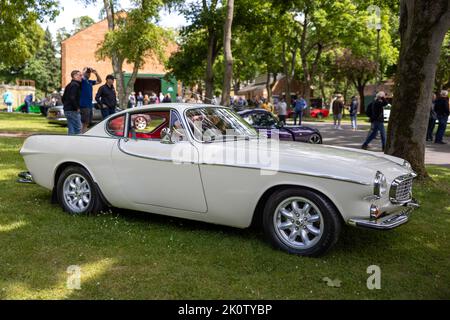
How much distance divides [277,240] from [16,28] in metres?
24.5

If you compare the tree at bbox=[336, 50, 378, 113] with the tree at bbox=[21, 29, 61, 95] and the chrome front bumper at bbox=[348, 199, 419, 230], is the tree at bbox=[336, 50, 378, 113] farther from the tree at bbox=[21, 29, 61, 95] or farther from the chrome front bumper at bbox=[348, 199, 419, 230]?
the tree at bbox=[21, 29, 61, 95]

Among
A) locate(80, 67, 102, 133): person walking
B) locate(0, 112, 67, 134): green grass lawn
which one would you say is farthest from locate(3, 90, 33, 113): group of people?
locate(80, 67, 102, 133): person walking

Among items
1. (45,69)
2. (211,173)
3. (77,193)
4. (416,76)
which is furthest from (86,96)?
(45,69)

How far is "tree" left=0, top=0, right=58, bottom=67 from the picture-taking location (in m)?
23.2

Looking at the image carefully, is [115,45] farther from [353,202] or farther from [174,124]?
[353,202]

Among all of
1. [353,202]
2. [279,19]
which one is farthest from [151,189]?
[279,19]

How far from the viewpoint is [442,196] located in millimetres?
7508

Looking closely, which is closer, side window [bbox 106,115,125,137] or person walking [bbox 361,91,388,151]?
side window [bbox 106,115,125,137]

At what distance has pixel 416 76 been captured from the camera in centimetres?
790

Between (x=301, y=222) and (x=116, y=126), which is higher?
(x=116, y=126)

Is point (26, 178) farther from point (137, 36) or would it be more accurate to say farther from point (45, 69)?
point (45, 69)

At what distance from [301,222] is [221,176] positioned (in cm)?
94

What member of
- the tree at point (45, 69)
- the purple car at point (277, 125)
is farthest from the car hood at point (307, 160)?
the tree at point (45, 69)

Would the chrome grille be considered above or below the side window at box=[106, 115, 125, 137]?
below
